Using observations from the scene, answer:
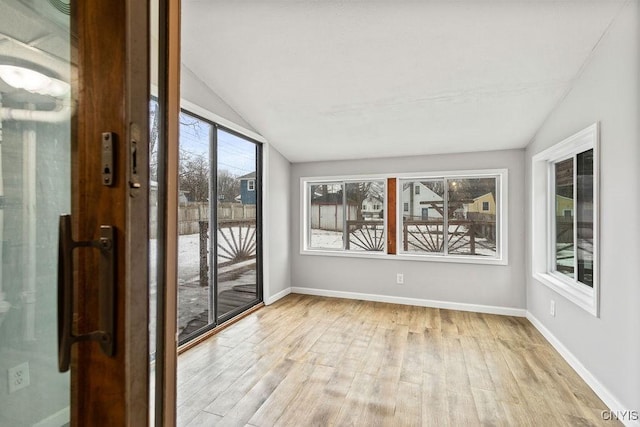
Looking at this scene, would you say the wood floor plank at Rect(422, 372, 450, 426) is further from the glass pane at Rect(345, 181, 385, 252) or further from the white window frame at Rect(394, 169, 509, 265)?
the glass pane at Rect(345, 181, 385, 252)

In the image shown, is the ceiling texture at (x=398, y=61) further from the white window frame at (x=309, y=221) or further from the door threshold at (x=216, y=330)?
the door threshold at (x=216, y=330)

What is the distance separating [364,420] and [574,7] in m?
2.72

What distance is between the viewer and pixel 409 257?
3.96m

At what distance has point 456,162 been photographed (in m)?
3.79

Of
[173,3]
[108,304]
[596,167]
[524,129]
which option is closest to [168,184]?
[108,304]

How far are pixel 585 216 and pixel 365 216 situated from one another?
2442 millimetres

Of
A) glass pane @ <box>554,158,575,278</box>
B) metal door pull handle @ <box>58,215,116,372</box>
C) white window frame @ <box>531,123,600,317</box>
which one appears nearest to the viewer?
metal door pull handle @ <box>58,215,116,372</box>

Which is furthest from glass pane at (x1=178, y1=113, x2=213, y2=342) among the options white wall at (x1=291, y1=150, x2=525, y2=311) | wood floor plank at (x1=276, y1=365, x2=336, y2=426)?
white wall at (x1=291, y1=150, x2=525, y2=311)

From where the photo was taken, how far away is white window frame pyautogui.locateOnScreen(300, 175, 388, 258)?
4.17 metres

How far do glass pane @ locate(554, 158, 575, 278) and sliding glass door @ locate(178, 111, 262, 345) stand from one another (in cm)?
327

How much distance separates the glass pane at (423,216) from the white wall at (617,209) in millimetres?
1801

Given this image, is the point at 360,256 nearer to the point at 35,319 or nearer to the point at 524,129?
the point at 524,129

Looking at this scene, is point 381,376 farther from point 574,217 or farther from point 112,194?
point 112,194

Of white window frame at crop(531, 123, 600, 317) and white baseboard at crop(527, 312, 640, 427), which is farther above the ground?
white window frame at crop(531, 123, 600, 317)
